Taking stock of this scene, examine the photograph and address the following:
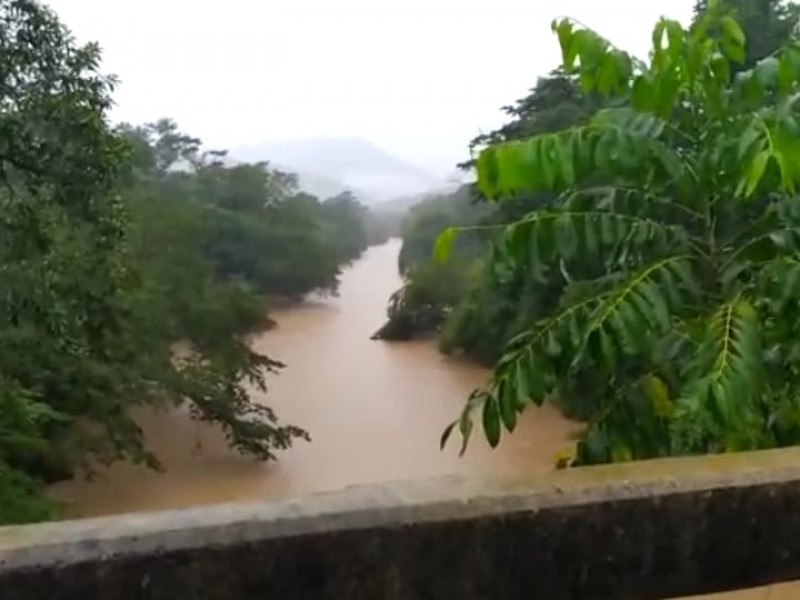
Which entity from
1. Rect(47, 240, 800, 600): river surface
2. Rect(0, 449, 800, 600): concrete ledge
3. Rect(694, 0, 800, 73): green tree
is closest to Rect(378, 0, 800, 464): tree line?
Rect(0, 449, 800, 600): concrete ledge

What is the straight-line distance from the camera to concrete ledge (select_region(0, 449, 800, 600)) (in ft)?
1.39

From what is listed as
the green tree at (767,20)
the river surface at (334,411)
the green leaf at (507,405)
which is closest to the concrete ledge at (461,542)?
the green leaf at (507,405)

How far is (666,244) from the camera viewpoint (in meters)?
1.34

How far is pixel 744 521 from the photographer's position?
1.69 feet

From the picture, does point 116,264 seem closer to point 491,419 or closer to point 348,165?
point 348,165

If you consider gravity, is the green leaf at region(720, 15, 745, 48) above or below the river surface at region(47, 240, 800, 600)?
above

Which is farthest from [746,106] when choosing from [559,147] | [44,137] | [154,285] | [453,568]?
[154,285]

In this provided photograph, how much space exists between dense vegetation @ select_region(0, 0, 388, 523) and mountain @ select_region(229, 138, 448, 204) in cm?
11

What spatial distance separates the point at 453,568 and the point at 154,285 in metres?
4.19

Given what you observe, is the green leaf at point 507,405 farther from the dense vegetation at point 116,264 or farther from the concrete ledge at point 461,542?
the dense vegetation at point 116,264

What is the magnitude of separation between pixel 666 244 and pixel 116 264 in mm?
2595

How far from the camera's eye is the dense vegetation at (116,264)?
3.07 meters

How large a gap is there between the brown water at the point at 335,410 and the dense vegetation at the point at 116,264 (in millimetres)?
106

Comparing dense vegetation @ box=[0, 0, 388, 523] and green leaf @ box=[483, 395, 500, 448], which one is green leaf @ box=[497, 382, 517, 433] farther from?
dense vegetation @ box=[0, 0, 388, 523]
